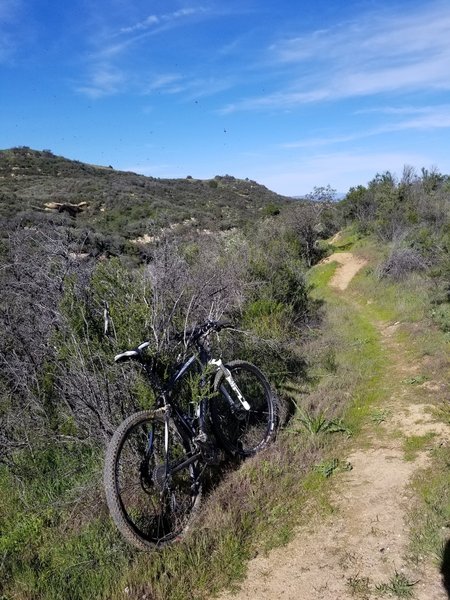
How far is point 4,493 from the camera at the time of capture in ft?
13.2

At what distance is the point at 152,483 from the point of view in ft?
11.5

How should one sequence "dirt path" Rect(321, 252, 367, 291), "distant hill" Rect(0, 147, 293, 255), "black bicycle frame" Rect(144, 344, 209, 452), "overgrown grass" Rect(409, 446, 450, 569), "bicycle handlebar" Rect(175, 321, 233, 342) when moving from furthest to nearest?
"distant hill" Rect(0, 147, 293, 255)
"dirt path" Rect(321, 252, 367, 291)
"bicycle handlebar" Rect(175, 321, 233, 342)
"black bicycle frame" Rect(144, 344, 209, 452)
"overgrown grass" Rect(409, 446, 450, 569)

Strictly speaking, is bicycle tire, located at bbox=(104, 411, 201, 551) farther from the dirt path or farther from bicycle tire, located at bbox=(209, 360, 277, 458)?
the dirt path

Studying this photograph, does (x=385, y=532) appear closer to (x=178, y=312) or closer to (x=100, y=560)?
(x=100, y=560)

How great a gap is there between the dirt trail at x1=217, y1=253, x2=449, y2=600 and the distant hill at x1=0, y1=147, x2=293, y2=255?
7161 millimetres

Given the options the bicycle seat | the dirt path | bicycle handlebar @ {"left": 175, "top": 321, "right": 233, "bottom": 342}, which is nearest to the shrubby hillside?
bicycle handlebar @ {"left": 175, "top": 321, "right": 233, "bottom": 342}

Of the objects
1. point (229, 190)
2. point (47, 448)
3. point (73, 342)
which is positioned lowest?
point (47, 448)

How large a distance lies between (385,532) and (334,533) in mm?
364

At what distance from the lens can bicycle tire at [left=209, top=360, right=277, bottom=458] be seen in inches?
175

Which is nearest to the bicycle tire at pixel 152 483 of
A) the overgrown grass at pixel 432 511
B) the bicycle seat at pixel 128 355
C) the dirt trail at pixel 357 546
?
the bicycle seat at pixel 128 355

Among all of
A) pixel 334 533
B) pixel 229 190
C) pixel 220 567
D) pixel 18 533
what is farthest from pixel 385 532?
pixel 229 190

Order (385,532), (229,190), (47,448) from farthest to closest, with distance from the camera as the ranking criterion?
(229,190) < (47,448) < (385,532)

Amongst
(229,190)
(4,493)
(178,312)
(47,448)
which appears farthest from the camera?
(229,190)

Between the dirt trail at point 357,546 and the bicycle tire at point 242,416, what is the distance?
0.91 m
